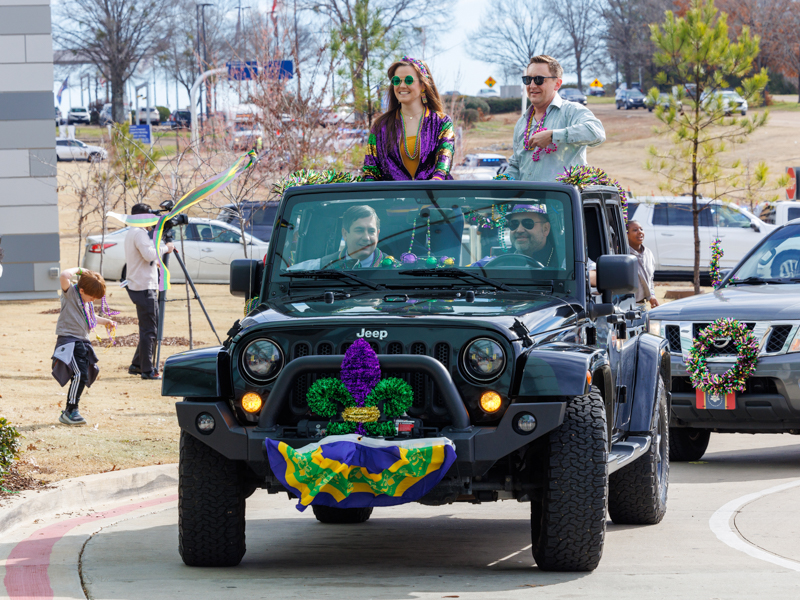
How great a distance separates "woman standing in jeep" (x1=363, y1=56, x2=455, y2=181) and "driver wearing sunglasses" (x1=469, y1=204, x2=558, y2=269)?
1.02 m

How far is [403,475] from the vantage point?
16.8ft

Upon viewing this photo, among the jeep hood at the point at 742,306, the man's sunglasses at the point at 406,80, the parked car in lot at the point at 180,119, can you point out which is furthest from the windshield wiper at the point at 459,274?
the parked car in lot at the point at 180,119

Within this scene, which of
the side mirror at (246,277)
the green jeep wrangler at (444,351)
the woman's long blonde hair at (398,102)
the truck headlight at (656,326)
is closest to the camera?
the green jeep wrangler at (444,351)

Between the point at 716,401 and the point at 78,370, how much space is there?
5207 mm

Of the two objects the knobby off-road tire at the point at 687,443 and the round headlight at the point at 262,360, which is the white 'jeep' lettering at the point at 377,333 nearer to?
the round headlight at the point at 262,360

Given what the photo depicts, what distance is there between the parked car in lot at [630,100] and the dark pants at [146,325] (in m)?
63.2

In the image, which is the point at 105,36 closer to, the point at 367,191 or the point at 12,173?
the point at 12,173

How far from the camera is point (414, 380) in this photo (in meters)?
5.33

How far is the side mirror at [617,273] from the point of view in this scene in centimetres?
612

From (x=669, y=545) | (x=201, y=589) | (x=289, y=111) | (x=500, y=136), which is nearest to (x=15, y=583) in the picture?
(x=201, y=589)

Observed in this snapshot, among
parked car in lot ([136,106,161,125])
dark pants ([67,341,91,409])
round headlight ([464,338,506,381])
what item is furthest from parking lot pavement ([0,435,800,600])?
parked car in lot ([136,106,161,125])

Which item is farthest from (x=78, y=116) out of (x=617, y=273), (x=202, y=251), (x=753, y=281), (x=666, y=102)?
(x=617, y=273)

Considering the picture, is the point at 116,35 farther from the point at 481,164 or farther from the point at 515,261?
the point at 515,261

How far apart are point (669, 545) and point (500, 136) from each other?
59.3m
